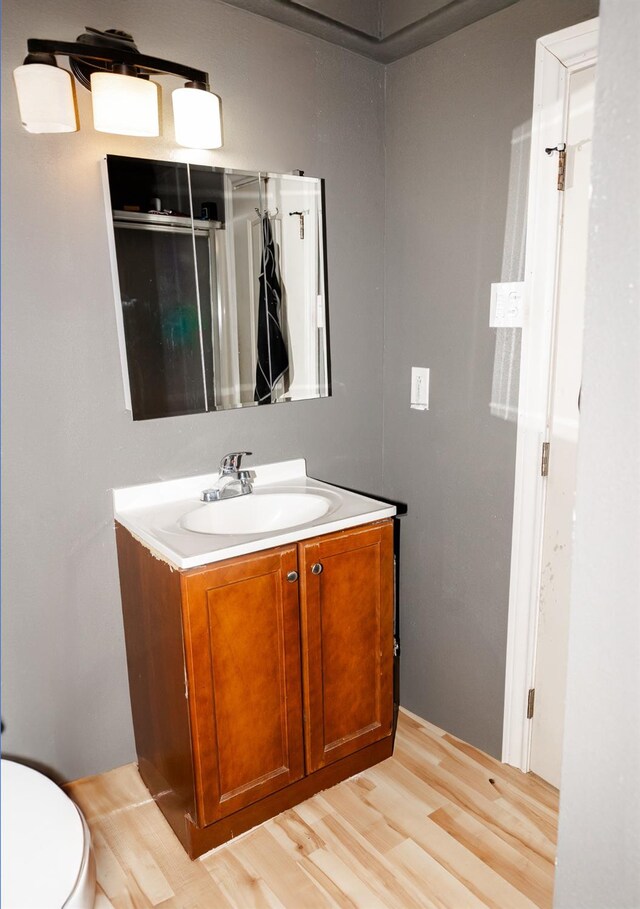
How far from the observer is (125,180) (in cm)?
176

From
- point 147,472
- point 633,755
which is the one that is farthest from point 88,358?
point 633,755

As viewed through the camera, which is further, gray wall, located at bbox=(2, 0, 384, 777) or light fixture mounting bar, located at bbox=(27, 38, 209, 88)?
gray wall, located at bbox=(2, 0, 384, 777)

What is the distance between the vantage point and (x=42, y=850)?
3.90ft

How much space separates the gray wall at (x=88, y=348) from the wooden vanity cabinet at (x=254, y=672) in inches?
5.8

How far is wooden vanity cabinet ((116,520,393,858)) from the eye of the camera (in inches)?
63.7

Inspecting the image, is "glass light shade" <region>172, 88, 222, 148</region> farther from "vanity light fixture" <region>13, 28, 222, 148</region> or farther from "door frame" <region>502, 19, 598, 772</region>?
"door frame" <region>502, 19, 598, 772</region>

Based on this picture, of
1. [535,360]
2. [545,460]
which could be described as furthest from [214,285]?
[545,460]

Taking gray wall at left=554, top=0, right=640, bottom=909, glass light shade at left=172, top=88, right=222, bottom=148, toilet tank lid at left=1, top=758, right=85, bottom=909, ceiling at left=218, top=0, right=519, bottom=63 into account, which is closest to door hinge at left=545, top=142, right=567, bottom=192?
ceiling at left=218, top=0, right=519, bottom=63

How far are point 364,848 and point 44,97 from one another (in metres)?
2.15

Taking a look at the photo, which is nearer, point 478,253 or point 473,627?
point 478,253

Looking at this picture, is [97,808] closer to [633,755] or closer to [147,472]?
[147,472]

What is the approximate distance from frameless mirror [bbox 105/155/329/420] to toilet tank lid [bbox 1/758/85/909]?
994mm

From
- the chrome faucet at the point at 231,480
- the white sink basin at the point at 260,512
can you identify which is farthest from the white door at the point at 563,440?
the chrome faucet at the point at 231,480

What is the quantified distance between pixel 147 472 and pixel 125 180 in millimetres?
831
